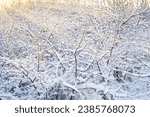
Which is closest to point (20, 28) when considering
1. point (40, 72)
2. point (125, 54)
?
point (40, 72)

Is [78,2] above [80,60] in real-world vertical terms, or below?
above

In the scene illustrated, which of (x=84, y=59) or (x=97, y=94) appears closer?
(x=97, y=94)

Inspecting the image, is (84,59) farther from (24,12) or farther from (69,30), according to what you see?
(24,12)

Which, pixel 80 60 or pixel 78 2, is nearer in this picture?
pixel 80 60

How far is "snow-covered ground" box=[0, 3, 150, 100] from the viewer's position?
348cm

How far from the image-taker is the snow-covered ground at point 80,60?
3479 mm

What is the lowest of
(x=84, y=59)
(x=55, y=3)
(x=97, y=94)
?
(x=97, y=94)

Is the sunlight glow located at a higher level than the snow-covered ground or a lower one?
higher

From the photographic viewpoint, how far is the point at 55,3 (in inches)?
222

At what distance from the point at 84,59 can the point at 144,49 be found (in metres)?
0.56

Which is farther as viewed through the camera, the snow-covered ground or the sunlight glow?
the sunlight glow

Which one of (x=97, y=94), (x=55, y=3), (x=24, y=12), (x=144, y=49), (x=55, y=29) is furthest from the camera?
(x=55, y=3)

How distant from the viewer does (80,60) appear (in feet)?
12.4

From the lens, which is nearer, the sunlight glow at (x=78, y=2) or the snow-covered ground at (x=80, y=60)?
the snow-covered ground at (x=80, y=60)
